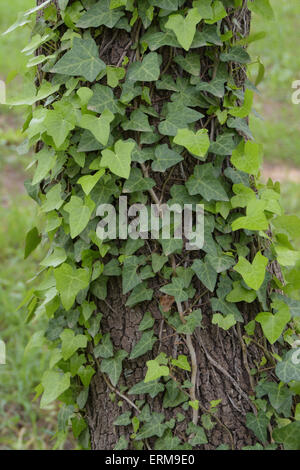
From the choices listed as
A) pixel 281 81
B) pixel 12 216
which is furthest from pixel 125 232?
pixel 281 81

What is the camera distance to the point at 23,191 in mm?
4238

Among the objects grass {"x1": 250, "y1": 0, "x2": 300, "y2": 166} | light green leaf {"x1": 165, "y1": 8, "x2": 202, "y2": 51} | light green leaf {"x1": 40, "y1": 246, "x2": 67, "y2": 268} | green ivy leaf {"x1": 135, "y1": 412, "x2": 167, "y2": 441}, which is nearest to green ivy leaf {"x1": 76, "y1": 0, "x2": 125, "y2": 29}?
light green leaf {"x1": 165, "y1": 8, "x2": 202, "y2": 51}

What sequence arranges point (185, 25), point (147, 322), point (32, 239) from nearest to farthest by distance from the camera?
point (185, 25) < point (147, 322) < point (32, 239)

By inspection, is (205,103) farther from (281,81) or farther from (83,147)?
(281,81)

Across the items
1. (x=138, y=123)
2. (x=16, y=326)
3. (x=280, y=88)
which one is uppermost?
(x=138, y=123)

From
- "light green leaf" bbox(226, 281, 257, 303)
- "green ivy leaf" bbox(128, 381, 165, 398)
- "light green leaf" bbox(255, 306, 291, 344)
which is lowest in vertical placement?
"green ivy leaf" bbox(128, 381, 165, 398)

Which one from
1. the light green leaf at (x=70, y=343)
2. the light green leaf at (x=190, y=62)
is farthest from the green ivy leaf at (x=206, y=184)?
the light green leaf at (x=70, y=343)

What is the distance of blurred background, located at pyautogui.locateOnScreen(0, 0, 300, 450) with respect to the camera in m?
2.57

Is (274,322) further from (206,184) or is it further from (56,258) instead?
(56,258)

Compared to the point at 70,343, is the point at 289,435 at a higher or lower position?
lower

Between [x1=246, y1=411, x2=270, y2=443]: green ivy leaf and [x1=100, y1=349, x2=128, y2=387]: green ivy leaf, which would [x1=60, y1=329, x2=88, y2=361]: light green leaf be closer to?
[x1=100, y1=349, x2=128, y2=387]: green ivy leaf

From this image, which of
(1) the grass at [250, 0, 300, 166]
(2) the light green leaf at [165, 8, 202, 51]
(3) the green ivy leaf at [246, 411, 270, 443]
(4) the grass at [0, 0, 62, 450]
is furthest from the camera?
(1) the grass at [250, 0, 300, 166]

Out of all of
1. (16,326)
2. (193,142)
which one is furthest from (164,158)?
(16,326)

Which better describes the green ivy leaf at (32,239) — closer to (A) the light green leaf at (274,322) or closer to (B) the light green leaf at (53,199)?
(B) the light green leaf at (53,199)
